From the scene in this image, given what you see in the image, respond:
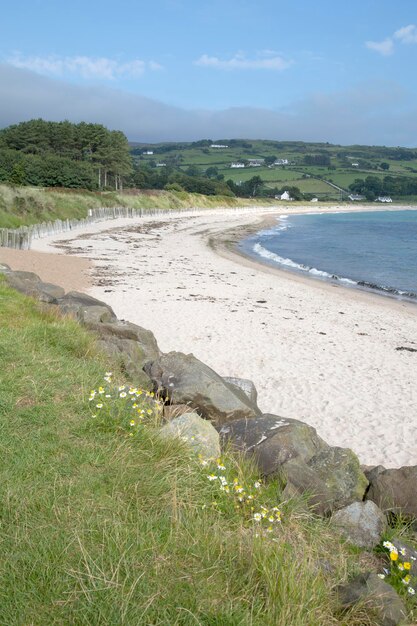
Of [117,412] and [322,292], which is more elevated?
[117,412]

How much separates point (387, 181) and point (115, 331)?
178213 mm

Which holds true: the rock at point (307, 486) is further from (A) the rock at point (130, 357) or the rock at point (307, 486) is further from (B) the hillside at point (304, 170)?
(B) the hillside at point (304, 170)

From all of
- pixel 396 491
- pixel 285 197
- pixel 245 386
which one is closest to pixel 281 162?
pixel 285 197

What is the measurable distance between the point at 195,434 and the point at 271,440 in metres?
1.08

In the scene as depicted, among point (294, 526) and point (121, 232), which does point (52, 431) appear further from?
point (121, 232)

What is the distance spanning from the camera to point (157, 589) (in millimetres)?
2838

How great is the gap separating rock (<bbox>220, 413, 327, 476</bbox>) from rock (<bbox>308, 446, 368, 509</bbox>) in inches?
7.3

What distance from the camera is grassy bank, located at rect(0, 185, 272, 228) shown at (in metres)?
35.2

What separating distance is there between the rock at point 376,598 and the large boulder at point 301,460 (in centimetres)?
118

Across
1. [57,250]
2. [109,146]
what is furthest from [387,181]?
[57,250]

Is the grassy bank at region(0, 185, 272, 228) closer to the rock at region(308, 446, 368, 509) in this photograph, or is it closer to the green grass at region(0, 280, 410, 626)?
the rock at region(308, 446, 368, 509)

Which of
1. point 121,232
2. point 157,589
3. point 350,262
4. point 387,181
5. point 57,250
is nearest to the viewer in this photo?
point 157,589

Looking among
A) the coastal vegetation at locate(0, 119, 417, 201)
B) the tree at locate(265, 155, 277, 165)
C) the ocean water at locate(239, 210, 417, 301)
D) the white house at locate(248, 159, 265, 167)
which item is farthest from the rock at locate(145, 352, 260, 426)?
the tree at locate(265, 155, 277, 165)

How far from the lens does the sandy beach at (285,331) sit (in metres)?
9.13
